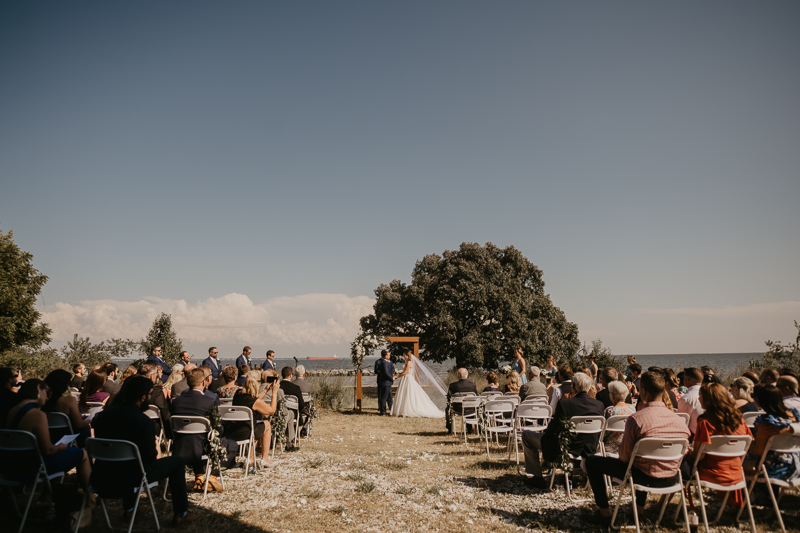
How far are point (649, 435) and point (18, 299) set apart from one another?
34.4m

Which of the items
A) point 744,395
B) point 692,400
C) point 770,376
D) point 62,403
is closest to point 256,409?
point 62,403

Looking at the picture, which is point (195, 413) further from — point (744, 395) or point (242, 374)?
point (744, 395)

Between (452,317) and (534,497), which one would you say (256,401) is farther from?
(452,317)

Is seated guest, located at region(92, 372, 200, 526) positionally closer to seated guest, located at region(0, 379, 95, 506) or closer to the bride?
seated guest, located at region(0, 379, 95, 506)

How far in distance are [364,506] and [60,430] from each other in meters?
3.72

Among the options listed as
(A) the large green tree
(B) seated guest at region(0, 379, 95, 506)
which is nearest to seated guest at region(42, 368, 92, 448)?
(B) seated guest at region(0, 379, 95, 506)

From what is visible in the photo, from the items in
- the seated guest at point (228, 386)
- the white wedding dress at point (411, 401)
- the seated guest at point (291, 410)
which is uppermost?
the seated guest at point (228, 386)

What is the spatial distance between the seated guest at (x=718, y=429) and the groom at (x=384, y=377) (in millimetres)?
10544

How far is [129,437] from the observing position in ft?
13.5

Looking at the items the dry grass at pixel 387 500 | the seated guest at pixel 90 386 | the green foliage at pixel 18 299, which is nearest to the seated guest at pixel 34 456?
the dry grass at pixel 387 500

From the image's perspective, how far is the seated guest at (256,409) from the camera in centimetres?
633

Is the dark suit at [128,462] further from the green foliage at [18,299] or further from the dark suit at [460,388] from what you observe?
the green foliage at [18,299]

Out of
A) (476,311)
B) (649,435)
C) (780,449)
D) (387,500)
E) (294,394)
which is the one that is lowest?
(387,500)

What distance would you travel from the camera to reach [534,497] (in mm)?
5543
